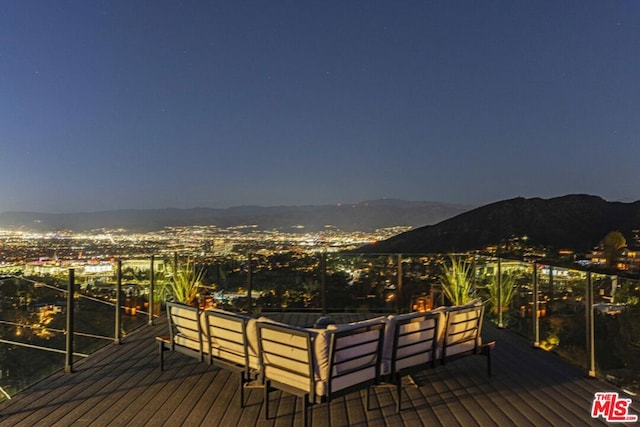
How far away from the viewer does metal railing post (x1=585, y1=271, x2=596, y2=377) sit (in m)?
4.67

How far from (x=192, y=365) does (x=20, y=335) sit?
1704 mm

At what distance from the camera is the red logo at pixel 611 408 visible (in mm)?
3521

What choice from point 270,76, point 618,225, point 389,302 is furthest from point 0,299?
point 618,225

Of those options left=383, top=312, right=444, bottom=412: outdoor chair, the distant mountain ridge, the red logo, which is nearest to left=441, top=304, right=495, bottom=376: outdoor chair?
left=383, top=312, right=444, bottom=412: outdoor chair

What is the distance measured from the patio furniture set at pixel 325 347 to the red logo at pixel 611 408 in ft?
3.26

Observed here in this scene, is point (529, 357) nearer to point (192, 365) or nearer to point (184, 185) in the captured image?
point (192, 365)

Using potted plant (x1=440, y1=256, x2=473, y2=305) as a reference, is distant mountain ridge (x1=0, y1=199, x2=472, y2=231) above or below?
above

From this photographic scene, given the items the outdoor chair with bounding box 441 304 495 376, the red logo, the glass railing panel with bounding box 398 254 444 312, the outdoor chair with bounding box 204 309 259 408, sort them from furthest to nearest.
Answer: the glass railing panel with bounding box 398 254 444 312
the outdoor chair with bounding box 441 304 495 376
the outdoor chair with bounding box 204 309 259 408
the red logo

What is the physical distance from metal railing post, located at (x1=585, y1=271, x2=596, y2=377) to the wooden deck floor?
0.14 metres

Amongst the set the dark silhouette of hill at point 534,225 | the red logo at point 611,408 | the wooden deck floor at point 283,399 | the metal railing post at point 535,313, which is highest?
the dark silhouette of hill at point 534,225

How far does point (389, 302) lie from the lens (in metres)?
8.81

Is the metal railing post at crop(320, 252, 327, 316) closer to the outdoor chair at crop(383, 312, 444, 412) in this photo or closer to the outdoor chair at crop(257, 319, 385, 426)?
the outdoor chair at crop(383, 312, 444, 412)

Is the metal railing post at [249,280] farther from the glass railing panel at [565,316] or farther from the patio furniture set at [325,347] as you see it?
the glass railing panel at [565,316]

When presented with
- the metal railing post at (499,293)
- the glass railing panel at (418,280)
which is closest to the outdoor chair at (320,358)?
the metal railing post at (499,293)
